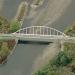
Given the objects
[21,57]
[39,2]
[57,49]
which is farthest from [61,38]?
[39,2]

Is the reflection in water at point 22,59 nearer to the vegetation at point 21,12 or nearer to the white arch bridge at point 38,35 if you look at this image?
the white arch bridge at point 38,35

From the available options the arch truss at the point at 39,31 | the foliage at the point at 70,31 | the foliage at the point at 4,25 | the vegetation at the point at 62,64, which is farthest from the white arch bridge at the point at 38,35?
the vegetation at the point at 62,64

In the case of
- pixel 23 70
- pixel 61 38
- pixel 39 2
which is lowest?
pixel 23 70

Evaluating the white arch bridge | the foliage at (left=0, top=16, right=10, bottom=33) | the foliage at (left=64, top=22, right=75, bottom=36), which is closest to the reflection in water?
the white arch bridge

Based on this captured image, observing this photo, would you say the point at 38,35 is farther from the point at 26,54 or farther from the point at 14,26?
the point at 14,26

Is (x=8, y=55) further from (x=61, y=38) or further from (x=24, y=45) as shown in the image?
(x=61, y=38)

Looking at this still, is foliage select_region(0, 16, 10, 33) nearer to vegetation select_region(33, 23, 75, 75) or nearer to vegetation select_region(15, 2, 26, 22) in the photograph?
vegetation select_region(15, 2, 26, 22)

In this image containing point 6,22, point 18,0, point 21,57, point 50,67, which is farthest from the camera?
point 18,0

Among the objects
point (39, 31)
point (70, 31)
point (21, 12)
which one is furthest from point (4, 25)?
point (70, 31)
